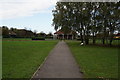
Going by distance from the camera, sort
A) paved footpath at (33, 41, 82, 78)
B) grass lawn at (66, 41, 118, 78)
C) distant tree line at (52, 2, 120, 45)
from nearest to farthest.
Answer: paved footpath at (33, 41, 82, 78)
grass lawn at (66, 41, 118, 78)
distant tree line at (52, 2, 120, 45)

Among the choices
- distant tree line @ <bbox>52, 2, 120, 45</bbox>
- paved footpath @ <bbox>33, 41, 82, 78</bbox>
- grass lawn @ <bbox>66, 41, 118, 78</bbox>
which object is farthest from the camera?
distant tree line @ <bbox>52, 2, 120, 45</bbox>

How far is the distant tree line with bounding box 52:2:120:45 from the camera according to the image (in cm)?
2569

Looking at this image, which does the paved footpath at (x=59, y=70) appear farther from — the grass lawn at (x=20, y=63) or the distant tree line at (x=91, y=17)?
the distant tree line at (x=91, y=17)

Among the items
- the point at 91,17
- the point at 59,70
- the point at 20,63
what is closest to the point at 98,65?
the point at 59,70

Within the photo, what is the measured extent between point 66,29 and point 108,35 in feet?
29.0

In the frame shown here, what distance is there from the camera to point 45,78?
6.36 meters

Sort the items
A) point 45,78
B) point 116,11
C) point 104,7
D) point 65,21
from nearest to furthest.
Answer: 1. point 45,78
2. point 116,11
3. point 104,7
4. point 65,21

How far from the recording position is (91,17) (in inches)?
1195

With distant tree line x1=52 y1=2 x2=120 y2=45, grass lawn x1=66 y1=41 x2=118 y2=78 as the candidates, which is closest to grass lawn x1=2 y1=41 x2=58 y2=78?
grass lawn x1=66 y1=41 x2=118 y2=78

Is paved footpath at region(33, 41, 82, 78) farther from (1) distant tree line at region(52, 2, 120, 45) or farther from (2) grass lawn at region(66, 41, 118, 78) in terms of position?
(1) distant tree line at region(52, 2, 120, 45)

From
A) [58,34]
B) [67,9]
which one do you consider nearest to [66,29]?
[67,9]

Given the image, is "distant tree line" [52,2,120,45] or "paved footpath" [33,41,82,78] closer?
"paved footpath" [33,41,82,78]

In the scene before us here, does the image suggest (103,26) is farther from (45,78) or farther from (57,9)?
(45,78)

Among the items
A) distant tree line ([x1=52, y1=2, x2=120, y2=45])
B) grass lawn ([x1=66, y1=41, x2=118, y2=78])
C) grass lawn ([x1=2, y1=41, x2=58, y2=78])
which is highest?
distant tree line ([x1=52, y1=2, x2=120, y2=45])
